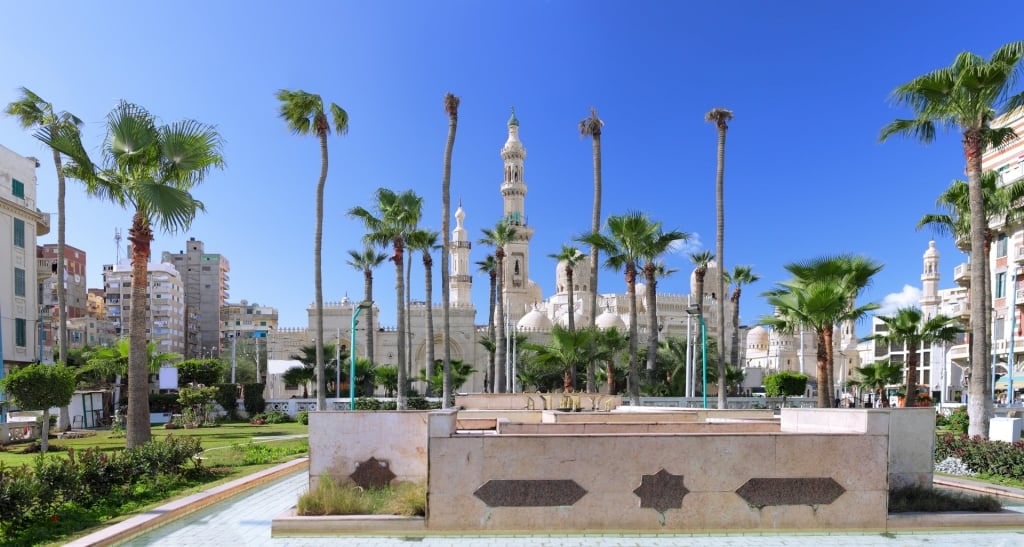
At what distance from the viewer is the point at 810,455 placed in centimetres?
837

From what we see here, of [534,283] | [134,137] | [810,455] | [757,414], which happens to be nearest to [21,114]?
[134,137]

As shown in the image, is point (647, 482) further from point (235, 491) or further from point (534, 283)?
point (534, 283)

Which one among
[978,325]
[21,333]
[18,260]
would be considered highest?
[18,260]

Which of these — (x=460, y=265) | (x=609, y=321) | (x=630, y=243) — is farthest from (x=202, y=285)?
(x=630, y=243)

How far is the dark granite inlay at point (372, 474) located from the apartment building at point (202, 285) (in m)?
95.9

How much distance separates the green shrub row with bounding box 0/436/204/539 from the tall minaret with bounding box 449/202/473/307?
59.6m

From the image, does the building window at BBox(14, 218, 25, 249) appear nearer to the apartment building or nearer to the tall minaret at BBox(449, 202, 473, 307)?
the tall minaret at BBox(449, 202, 473, 307)

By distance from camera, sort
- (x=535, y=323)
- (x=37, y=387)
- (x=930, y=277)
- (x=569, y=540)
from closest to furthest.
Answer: (x=569, y=540)
(x=37, y=387)
(x=535, y=323)
(x=930, y=277)

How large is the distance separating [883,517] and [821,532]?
802 mm

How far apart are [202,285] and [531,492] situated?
336 ft

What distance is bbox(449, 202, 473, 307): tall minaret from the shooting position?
74625 mm

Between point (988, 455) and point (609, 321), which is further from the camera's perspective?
point (609, 321)

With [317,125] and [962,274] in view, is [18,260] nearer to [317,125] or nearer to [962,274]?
[317,125]

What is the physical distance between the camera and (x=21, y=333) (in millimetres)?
34188
